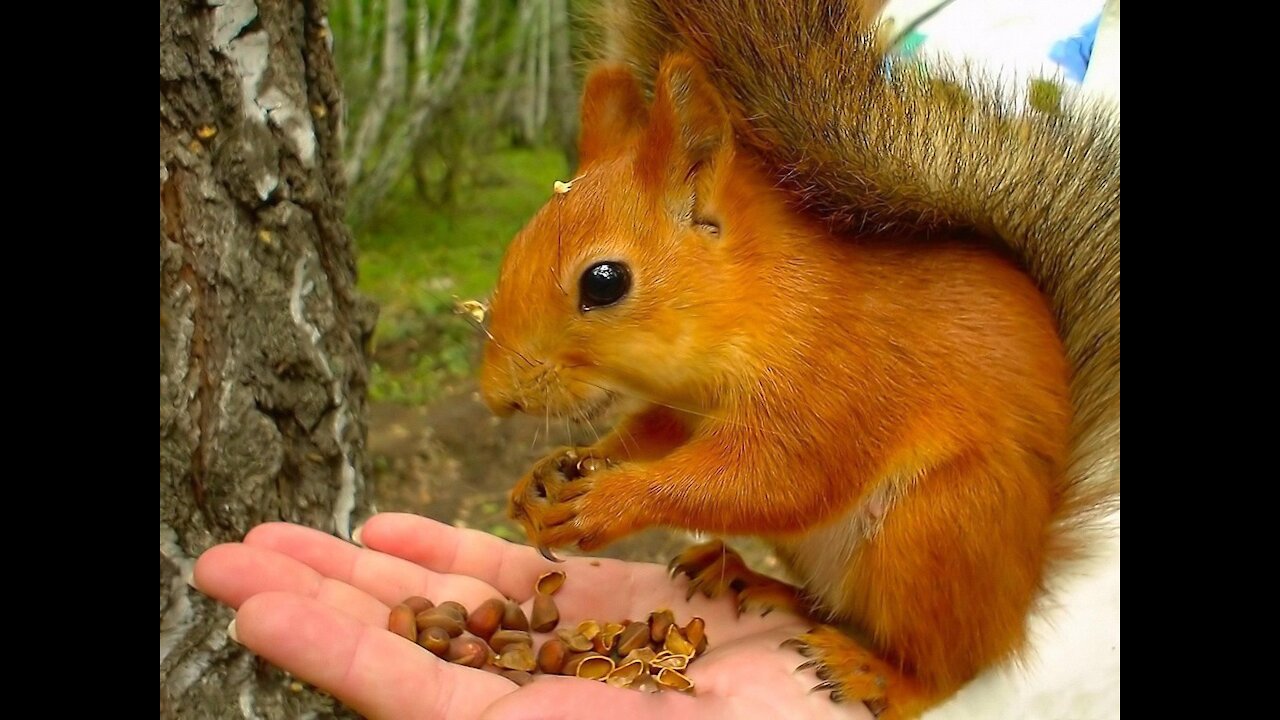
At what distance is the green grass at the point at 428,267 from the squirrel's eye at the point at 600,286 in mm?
1582

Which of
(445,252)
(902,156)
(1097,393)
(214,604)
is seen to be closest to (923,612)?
(1097,393)

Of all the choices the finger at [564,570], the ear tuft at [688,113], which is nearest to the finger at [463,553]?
the finger at [564,570]

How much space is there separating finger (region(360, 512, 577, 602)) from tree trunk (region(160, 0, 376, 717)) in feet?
0.79

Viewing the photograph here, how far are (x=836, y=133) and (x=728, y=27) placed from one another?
173 millimetres

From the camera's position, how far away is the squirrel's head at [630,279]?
99 centimetres

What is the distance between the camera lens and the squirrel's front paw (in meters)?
1.07

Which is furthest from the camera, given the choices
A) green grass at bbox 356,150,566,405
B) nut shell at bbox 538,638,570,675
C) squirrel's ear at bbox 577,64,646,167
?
green grass at bbox 356,150,566,405

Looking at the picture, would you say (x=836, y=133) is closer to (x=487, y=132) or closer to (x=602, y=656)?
(x=602, y=656)

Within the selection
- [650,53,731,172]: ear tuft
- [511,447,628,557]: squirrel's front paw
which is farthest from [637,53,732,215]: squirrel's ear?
[511,447,628,557]: squirrel's front paw

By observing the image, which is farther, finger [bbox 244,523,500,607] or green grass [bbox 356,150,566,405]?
green grass [bbox 356,150,566,405]

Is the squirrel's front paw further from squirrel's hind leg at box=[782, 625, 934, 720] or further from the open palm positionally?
squirrel's hind leg at box=[782, 625, 934, 720]

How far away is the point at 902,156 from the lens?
1024mm

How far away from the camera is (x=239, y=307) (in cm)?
A: 146

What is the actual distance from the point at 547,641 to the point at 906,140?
84cm
